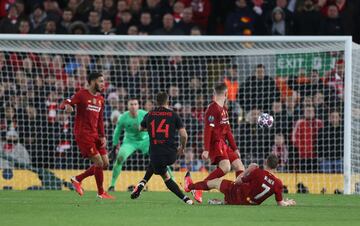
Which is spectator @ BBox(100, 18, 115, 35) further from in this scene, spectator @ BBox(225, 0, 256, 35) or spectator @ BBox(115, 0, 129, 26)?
spectator @ BBox(225, 0, 256, 35)

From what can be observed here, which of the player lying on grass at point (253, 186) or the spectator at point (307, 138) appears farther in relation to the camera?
the spectator at point (307, 138)

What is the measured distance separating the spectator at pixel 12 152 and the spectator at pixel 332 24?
257 inches

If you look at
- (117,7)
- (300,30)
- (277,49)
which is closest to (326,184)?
(277,49)

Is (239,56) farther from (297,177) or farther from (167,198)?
(167,198)

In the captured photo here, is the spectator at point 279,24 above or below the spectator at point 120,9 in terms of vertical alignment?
below

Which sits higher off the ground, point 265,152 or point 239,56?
point 239,56

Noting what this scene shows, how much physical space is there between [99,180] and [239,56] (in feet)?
19.7

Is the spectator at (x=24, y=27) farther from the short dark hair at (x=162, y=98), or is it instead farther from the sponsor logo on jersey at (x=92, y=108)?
the short dark hair at (x=162, y=98)

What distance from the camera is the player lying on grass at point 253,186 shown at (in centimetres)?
1404

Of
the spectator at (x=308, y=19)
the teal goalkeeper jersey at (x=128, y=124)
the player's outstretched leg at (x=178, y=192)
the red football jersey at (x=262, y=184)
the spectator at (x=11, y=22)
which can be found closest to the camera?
the red football jersey at (x=262, y=184)


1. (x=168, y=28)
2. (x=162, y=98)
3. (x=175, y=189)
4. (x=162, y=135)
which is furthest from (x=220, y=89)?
(x=168, y=28)

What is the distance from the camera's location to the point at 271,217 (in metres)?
12.4

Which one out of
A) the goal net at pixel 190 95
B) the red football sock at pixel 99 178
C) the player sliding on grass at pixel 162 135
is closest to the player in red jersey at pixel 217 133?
the player sliding on grass at pixel 162 135

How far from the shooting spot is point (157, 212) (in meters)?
13.0
